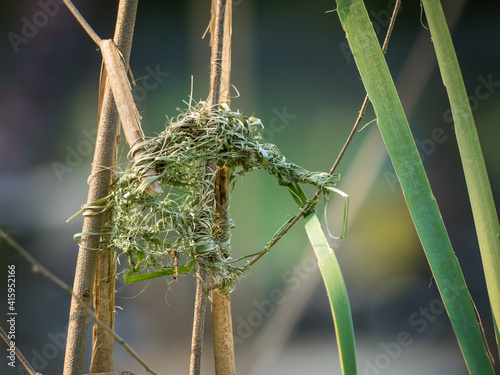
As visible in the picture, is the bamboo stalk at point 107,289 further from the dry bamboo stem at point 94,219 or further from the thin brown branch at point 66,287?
the thin brown branch at point 66,287

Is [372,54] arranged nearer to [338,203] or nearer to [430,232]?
[430,232]

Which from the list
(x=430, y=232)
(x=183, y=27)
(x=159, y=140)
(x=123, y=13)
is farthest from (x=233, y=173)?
(x=183, y=27)

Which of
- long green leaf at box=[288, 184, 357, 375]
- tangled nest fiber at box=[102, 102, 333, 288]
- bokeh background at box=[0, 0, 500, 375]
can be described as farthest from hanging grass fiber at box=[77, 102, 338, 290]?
bokeh background at box=[0, 0, 500, 375]

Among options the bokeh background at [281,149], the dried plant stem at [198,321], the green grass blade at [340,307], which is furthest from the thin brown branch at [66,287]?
the bokeh background at [281,149]

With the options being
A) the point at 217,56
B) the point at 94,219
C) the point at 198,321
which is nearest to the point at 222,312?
the point at 198,321

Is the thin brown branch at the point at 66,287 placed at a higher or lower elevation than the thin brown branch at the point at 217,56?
lower

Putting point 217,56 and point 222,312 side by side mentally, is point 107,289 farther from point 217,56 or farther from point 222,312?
point 217,56

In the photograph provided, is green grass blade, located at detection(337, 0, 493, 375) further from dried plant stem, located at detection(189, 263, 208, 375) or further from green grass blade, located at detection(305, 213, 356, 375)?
dried plant stem, located at detection(189, 263, 208, 375)
